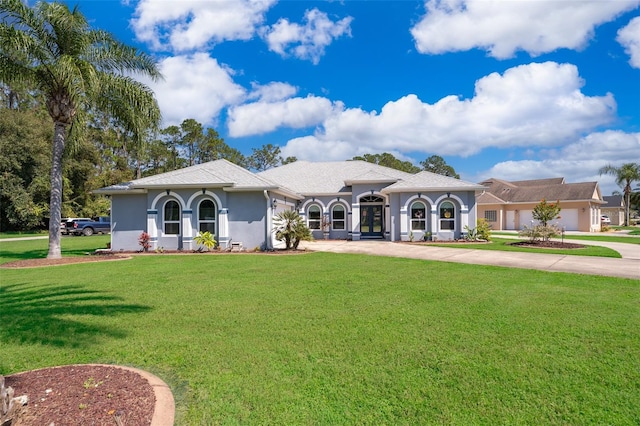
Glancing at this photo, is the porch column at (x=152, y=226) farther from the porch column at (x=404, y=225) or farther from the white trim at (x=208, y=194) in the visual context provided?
the porch column at (x=404, y=225)

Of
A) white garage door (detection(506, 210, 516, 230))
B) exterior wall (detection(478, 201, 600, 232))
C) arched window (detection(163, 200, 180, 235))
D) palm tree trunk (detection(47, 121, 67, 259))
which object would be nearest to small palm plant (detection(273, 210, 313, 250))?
arched window (detection(163, 200, 180, 235))

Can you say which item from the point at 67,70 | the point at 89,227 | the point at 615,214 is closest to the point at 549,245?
the point at 67,70

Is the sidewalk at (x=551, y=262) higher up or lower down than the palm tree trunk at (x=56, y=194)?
lower down

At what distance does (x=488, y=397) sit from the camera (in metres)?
3.70

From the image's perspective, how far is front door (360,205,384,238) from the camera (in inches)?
979

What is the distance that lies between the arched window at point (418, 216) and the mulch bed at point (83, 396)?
19879 mm

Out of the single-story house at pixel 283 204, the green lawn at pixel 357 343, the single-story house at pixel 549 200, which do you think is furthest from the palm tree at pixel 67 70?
the single-story house at pixel 549 200

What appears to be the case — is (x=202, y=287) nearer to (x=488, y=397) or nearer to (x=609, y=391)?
(x=488, y=397)

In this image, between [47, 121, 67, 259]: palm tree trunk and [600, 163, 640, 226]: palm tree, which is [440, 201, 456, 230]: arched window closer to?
[47, 121, 67, 259]: palm tree trunk

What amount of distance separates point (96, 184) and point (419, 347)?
4396cm

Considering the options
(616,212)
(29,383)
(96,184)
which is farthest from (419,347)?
(616,212)

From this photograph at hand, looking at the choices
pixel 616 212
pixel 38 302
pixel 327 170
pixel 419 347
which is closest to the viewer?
pixel 419 347

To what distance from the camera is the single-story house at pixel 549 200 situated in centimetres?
3553

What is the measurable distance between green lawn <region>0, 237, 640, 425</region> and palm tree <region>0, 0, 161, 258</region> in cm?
759
